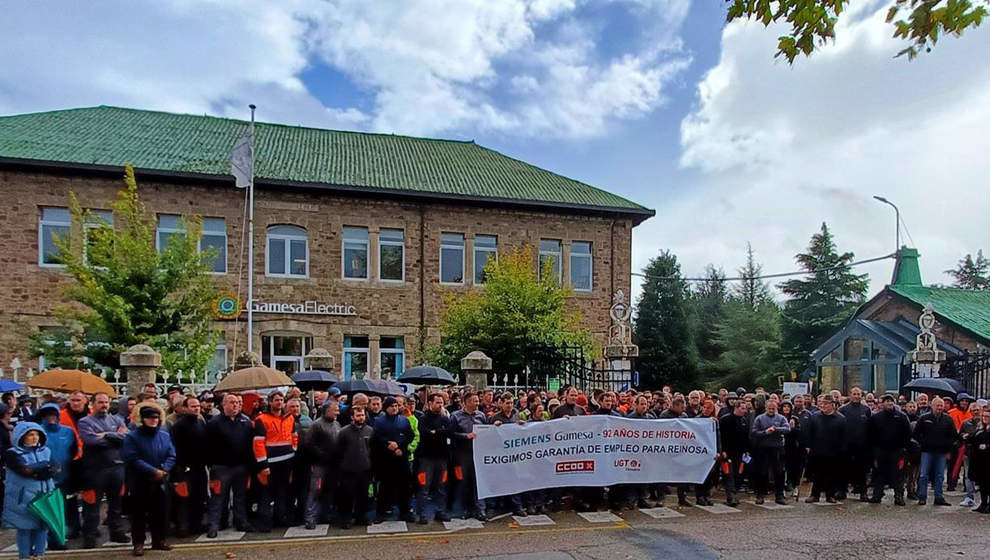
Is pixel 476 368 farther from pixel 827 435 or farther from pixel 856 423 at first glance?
Result: pixel 856 423

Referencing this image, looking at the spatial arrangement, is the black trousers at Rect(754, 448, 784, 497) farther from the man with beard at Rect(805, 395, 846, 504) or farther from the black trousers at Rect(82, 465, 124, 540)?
the black trousers at Rect(82, 465, 124, 540)

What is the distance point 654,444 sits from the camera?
10156 millimetres

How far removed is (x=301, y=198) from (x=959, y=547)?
742 inches

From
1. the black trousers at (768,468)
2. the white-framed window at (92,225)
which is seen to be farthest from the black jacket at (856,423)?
the white-framed window at (92,225)

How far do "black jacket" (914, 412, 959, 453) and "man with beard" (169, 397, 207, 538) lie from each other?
999 cm

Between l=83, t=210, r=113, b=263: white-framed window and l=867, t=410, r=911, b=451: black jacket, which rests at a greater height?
l=83, t=210, r=113, b=263: white-framed window

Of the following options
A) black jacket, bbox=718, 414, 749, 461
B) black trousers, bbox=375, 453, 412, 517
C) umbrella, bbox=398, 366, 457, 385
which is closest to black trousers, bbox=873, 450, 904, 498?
black jacket, bbox=718, 414, 749, 461

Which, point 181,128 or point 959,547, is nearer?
point 959,547

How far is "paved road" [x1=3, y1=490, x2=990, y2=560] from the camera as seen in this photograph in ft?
24.7

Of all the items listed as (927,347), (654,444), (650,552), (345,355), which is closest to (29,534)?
(650,552)

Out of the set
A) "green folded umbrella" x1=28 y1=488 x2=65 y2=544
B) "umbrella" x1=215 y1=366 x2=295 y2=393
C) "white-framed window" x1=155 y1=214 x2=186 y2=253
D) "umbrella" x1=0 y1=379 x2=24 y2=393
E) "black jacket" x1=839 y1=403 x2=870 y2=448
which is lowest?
"green folded umbrella" x1=28 y1=488 x2=65 y2=544

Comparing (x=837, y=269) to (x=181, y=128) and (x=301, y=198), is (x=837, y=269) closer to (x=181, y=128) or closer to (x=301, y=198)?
(x=301, y=198)

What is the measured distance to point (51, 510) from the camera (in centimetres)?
688

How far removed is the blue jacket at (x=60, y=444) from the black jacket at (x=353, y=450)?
9.47ft
